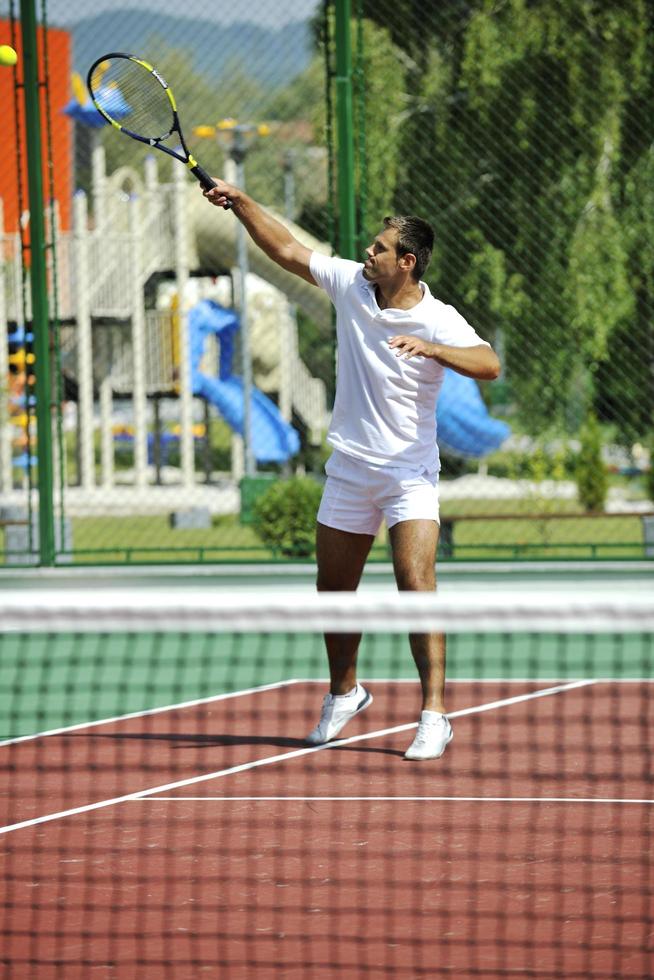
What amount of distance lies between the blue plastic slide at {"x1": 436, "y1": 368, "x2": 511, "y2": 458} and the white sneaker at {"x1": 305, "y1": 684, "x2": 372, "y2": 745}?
7751 mm

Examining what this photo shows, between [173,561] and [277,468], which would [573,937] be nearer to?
[173,561]

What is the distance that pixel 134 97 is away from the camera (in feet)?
22.4

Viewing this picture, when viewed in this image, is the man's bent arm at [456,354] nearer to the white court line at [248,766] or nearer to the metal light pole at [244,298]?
the white court line at [248,766]

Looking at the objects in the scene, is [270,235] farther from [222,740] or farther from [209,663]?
[209,663]

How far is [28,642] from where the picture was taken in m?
9.23

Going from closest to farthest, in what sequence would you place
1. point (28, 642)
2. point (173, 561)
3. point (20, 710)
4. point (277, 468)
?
point (20, 710)
point (28, 642)
point (173, 561)
point (277, 468)

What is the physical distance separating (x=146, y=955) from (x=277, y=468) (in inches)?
762

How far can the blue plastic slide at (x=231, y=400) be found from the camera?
68.1ft

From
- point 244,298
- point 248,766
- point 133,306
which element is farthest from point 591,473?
point 248,766

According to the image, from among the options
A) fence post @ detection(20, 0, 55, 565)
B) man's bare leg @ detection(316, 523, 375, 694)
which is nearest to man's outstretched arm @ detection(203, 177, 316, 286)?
man's bare leg @ detection(316, 523, 375, 694)

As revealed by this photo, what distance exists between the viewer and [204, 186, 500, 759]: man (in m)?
5.86

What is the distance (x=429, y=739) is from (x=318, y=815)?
809mm

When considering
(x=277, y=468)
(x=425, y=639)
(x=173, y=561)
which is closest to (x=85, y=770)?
(x=425, y=639)

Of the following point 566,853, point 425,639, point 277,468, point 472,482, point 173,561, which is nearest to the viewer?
point 566,853
